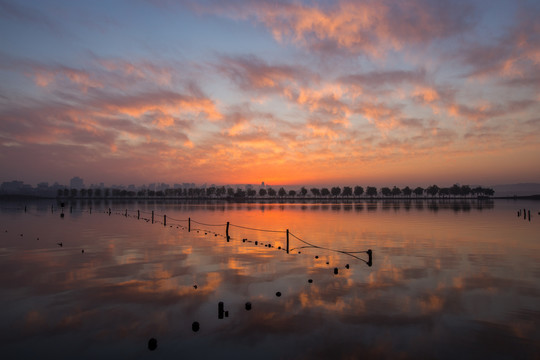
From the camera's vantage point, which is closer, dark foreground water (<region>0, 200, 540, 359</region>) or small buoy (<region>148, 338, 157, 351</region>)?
small buoy (<region>148, 338, 157, 351</region>)

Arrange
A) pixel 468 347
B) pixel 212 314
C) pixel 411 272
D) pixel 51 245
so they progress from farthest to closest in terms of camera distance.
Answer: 1. pixel 51 245
2. pixel 411 272
3. pixel 212 314
4. pixel 468 347

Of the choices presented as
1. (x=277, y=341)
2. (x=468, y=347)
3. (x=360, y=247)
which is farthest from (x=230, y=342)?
(x=360, y=247)

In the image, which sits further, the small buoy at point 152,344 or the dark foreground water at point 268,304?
the dark foreground water at point 268,304

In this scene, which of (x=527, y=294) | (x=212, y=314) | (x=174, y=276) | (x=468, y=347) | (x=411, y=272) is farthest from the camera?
(x=411, y=272)

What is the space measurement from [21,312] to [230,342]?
9868mm

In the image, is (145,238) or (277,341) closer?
(277,341)

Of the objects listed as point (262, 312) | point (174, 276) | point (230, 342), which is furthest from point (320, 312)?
point (174, 276)

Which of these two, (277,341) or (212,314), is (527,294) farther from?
(212,314)

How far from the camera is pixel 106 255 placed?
1164 inches

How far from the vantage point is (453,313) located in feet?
51.8

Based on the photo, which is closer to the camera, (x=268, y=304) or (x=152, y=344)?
(x=152, y=344)

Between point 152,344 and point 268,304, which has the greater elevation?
point 152,344

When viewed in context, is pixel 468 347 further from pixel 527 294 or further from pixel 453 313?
pixel 527 294

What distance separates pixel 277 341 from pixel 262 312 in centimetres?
295
